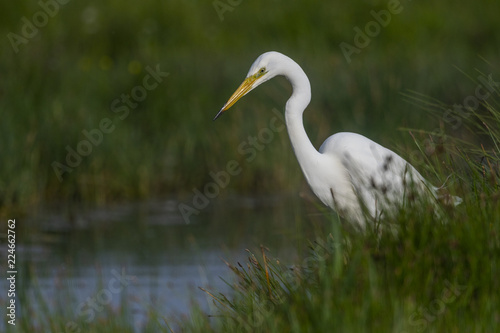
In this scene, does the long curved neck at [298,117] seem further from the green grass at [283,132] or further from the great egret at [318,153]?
the green grass at [283,132]

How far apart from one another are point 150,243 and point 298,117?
131 inches

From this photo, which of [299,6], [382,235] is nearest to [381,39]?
[299,6]

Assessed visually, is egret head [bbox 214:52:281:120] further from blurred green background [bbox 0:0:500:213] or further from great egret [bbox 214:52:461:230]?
blurred green background [bbox 0:0:500:213]

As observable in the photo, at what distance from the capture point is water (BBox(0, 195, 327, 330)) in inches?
272

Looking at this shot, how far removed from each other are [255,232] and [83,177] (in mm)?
2000

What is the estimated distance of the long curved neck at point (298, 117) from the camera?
557 centimetres

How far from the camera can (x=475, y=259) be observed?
3715mm

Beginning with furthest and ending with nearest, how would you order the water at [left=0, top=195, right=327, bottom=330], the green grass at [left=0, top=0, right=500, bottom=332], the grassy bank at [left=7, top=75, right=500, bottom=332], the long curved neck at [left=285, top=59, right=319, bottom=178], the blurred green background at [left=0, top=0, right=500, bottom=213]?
the blurred green background at [left=0, top=0, right=500, bottom=213], the water at [left=0, top=195, right=327, bottom=330], the long curved neck at [left=285, top=59, right=319, bottom=178], the green grass at [left=0, top=0, right=500, bottom=332], the grassy bank at [left=7, top=75, right=500, bottom=332]

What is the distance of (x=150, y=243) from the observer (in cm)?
856

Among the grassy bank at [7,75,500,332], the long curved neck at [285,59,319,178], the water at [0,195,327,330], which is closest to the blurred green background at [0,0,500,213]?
the water at [0,195,327,330]

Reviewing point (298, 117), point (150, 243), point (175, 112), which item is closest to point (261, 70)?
point (298, 117)

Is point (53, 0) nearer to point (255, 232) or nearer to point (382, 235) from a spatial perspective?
point (255, 232)

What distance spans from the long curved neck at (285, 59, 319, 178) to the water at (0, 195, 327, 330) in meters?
1.00

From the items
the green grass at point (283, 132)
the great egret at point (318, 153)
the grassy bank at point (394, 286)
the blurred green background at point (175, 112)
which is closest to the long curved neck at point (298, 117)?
the great egret at point (318, 153)
